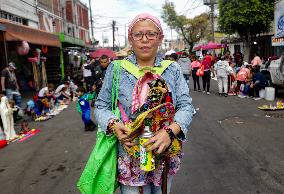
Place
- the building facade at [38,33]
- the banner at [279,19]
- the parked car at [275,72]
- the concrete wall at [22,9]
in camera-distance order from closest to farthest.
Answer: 1. the parked car at [275,72]
2. the building facade at [38,33]
3. the banner at [279,19]
4. the concrete wall at [22,9]

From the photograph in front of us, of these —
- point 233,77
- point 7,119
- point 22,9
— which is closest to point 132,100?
point 7,119

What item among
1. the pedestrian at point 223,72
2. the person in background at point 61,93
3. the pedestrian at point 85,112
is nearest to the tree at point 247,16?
the pedestrian at point 223,72

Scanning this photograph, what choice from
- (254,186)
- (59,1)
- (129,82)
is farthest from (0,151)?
(59,1)

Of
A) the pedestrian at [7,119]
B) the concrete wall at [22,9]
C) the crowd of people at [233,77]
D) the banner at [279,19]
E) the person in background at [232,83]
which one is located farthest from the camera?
the concrete wall at [22,9]

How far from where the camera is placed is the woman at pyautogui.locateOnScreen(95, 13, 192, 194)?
2.00 m

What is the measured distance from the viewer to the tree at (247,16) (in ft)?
75.0

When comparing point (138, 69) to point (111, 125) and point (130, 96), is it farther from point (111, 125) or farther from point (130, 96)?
point (111, 125)

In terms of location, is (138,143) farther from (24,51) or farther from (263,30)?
(263,30)

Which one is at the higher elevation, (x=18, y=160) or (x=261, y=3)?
(x=261, y=3)

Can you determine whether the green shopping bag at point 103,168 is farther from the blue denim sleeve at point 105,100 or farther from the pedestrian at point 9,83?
the pedestrian at point 9,83

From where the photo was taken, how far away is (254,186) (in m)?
4.18

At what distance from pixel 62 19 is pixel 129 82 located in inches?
1300

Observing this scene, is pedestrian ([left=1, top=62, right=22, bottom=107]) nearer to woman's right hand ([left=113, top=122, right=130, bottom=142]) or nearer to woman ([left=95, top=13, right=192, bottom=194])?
woman ([left=95, top=13, right=192, bottom=194])

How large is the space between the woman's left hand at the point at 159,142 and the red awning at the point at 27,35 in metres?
11.0
